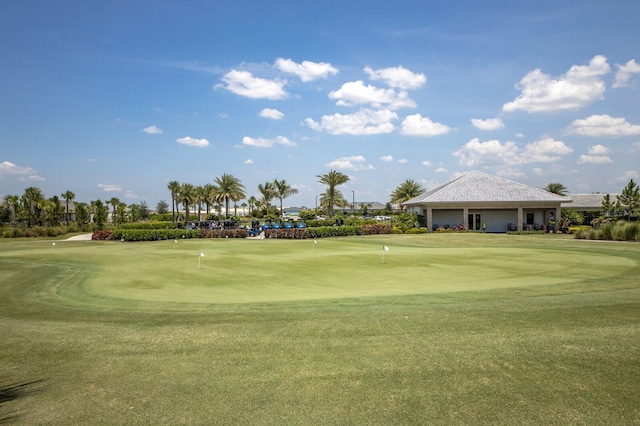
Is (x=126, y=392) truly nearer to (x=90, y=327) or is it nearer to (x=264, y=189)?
(x=90, y=327)

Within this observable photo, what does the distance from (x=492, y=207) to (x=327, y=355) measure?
53.7 m

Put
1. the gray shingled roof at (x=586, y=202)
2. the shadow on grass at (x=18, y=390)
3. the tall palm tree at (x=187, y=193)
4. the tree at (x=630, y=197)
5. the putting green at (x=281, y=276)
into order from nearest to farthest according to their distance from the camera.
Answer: the shadow on grass at (x=18, y=390)
the putting green at (x=281, y=276)
the tree at (x=630, y=197)
the gray shingled roof at (x=586, y=202)
the tall palm tree at (x=187, y=193)

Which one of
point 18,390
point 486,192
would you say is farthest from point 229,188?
point 18,390

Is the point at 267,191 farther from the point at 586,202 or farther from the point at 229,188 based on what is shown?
the point at 586,202

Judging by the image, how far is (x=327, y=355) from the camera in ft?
22.9

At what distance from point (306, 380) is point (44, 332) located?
6264 millimetres

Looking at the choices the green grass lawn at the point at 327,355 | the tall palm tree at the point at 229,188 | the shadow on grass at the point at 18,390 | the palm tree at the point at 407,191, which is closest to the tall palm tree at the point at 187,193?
the tall palm tree at the point at 229,188

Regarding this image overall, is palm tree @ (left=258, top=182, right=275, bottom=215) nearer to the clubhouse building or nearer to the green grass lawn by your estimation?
the clubhouse building

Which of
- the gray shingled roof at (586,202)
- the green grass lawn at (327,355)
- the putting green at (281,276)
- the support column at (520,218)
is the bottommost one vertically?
the putting green at (281,276)

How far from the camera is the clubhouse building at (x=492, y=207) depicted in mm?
55562

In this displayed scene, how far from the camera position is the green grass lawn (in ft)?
16.9

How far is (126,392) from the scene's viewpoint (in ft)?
19.1

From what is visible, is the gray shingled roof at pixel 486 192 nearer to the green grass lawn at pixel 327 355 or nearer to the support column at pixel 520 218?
the support column at pixel 520 218

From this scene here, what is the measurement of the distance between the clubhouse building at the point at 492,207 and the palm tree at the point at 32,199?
193 ft
